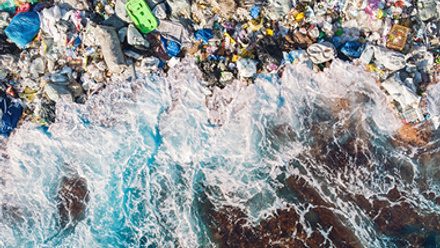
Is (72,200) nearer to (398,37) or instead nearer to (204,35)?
(204,35)

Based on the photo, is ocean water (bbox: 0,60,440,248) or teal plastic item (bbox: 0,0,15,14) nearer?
ocean water (bbox: 0,60,440,248)

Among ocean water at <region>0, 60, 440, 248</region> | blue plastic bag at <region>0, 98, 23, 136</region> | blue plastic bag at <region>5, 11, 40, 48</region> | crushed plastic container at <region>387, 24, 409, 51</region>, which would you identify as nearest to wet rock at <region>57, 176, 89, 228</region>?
ocean water at <region>0, 60, 440, 248</region>

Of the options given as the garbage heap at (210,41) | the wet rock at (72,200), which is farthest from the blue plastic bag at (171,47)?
the wet rock at (72,200)

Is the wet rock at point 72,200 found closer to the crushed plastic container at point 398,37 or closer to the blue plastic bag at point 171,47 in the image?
the blue plastic bag at point 171,47

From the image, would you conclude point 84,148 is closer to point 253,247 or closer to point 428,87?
point 253,247

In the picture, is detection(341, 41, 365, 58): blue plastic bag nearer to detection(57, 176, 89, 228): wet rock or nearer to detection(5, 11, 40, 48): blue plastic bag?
detection(57, 176, 89, 228): wet rock

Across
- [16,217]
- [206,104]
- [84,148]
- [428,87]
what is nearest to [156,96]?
[206,104]

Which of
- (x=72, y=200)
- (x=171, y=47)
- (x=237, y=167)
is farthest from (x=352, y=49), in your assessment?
(x=72, y=200)
